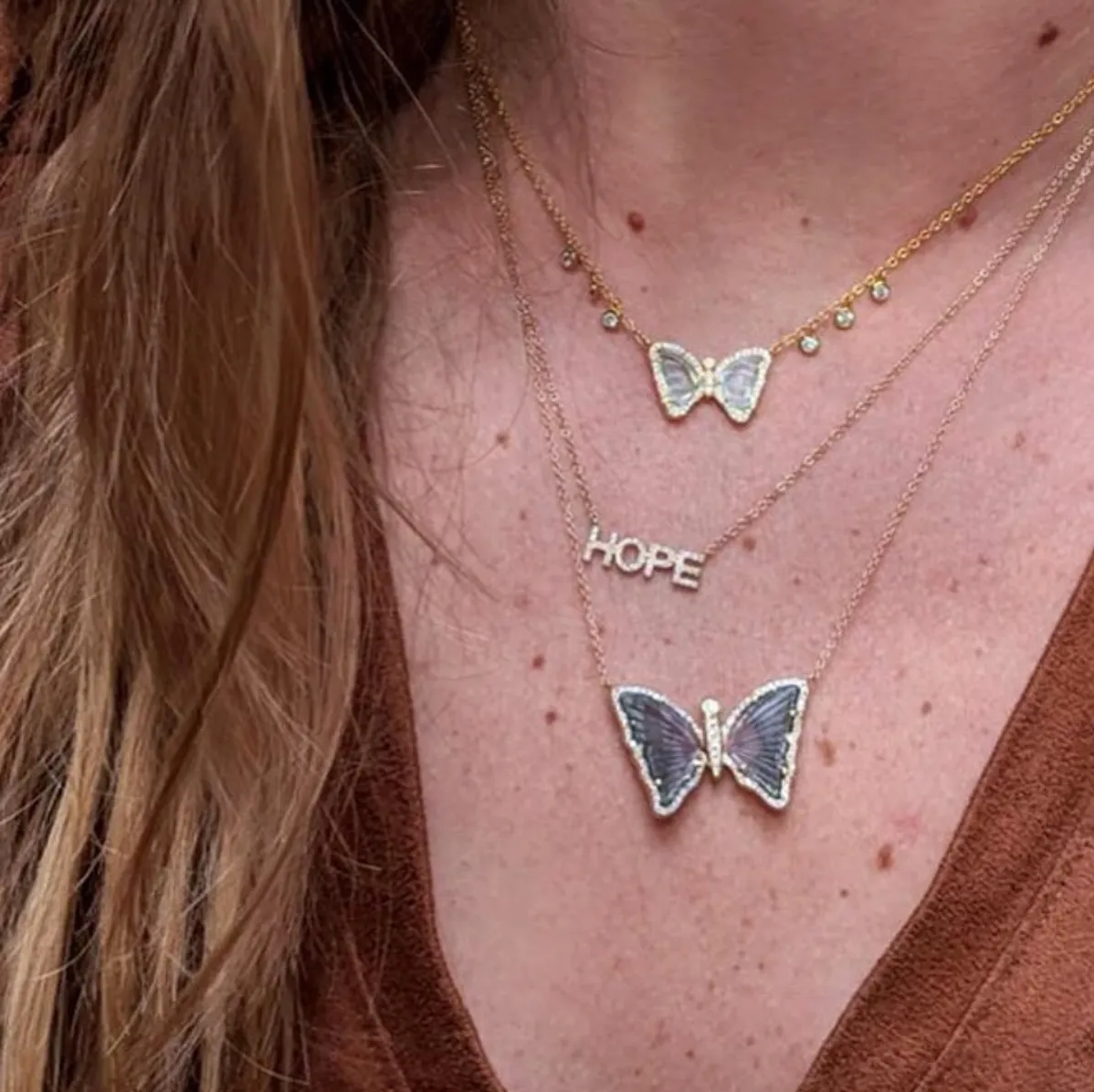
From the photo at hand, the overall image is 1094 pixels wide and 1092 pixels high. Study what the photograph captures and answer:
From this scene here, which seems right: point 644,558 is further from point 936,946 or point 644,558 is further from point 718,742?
point 936,946

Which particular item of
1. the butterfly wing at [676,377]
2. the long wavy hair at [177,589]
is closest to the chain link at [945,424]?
the butterfly wing at [676,377]

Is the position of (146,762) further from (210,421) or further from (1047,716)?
(1047,716)

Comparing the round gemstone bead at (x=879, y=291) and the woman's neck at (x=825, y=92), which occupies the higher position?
the woman's neck at (x=825, y=92)

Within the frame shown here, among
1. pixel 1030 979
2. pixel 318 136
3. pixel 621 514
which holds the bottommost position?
pixel 1030 979

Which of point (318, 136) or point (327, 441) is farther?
point (318, 136)

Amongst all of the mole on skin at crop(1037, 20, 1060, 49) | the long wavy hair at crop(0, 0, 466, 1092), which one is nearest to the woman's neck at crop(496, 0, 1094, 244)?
the mole on skin at crop(1037, 20, 1060, 49)

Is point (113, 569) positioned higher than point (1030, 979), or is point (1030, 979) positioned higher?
point (113, 569)

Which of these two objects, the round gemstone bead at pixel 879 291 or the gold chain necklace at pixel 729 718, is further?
the round gemstone bead at pixel 879 291

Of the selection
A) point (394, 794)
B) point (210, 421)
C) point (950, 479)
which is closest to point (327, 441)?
point (210, 421)

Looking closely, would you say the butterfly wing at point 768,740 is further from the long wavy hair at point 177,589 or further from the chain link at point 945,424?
the long wavy hair at point 177,589
